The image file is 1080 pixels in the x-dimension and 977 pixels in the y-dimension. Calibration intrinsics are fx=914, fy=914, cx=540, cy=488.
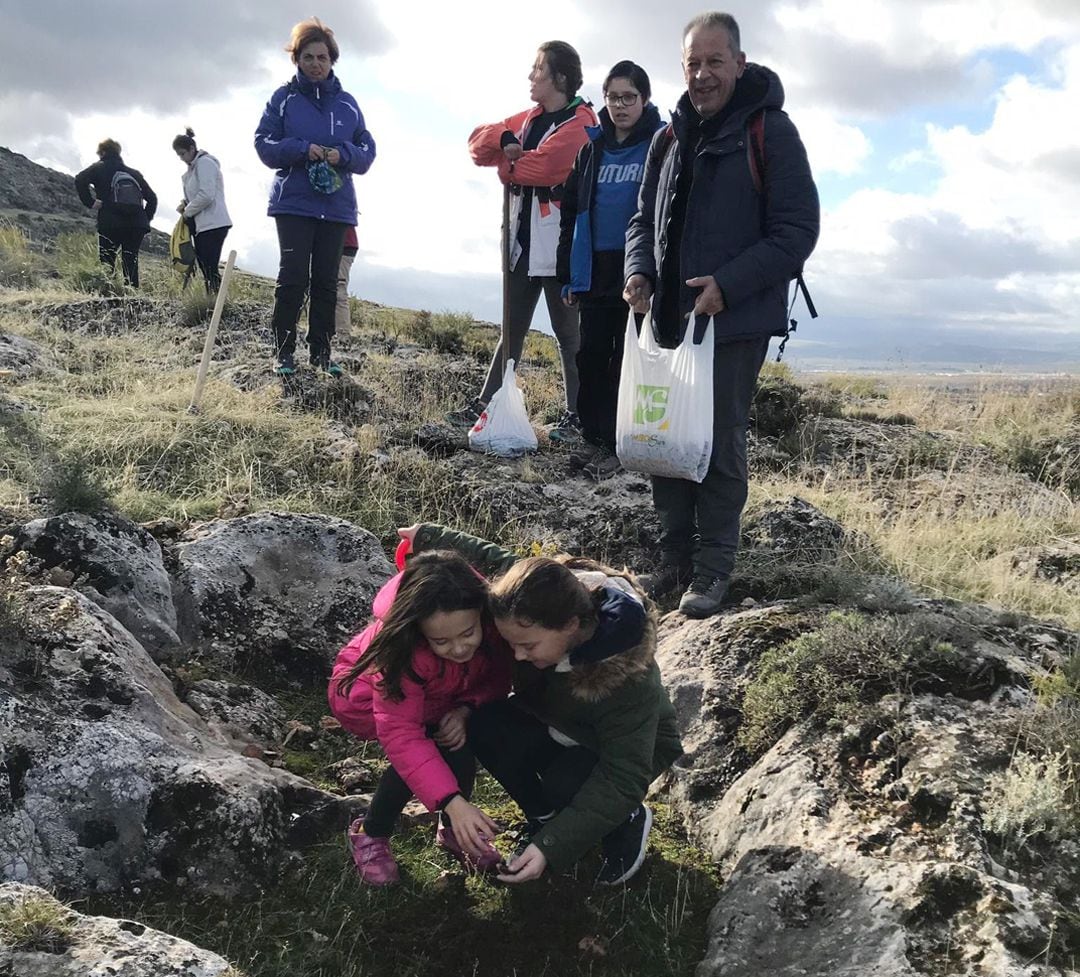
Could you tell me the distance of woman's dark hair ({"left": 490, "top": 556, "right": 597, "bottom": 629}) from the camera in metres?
2.61

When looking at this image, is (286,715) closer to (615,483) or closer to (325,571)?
(325,571)

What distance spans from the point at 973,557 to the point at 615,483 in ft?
6.78

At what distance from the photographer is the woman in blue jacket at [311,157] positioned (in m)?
6.29

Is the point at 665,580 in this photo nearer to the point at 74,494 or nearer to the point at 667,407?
the point at 667,407

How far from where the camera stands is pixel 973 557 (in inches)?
192

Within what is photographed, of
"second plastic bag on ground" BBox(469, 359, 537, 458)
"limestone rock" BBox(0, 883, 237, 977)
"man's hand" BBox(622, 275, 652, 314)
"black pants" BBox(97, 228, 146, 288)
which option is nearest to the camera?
"limestone rock" BBox(0, 883, 237, 977)

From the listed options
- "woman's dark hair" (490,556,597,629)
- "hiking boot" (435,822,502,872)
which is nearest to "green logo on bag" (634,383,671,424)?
"woman's dark hair" (490,556,597,629)

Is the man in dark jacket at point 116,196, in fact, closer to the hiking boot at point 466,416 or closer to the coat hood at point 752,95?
the hiking boot at point 466,416

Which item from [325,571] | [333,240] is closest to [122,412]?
[333,240]

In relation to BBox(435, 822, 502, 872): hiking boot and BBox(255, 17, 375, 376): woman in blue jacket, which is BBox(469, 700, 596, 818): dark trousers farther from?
BBox(255, 17, 375, 376): woman in blue jacket

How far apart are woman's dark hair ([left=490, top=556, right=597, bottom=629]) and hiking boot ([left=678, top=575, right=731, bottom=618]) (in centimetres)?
143

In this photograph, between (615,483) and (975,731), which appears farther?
(615,483)

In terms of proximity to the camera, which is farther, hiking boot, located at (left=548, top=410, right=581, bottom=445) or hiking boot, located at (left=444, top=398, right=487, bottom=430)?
hiking boot, located at (left=444, top=398, right=487, bottom=430)

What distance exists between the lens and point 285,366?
23.3ft
